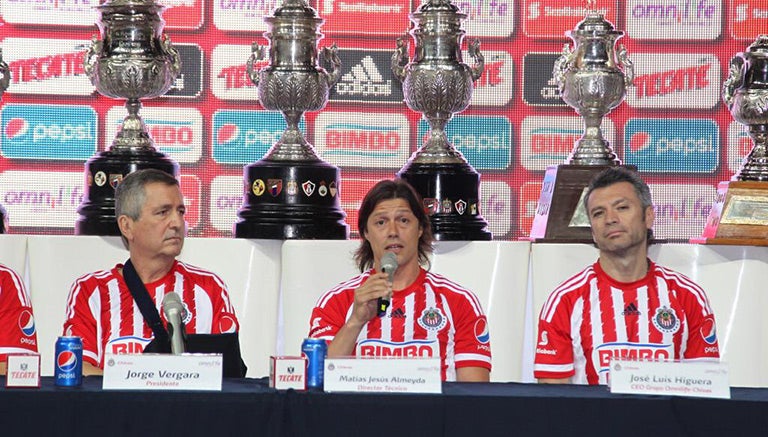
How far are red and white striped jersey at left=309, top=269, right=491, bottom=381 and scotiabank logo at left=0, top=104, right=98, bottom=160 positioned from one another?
7.05ft

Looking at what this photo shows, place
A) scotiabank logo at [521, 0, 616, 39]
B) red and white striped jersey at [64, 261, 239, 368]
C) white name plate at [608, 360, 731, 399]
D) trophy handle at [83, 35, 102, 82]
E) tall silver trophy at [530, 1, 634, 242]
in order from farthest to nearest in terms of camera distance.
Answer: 1. scotiabank logo at [521, 0, 616, 39]
2. trophy handle at [83, 35, 102, 82]
3. tall silver trophy at [530, 1, 634, 242]
4. red and white striped jersey at [64, 261, 239, 368]
5. white name plate at [608, 360, 731, 399]

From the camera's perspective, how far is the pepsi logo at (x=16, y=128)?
5027 millimetres

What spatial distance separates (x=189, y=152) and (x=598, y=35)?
185cm

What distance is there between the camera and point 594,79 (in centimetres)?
426

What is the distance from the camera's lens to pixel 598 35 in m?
4.30

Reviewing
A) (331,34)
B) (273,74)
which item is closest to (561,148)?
(331,34)

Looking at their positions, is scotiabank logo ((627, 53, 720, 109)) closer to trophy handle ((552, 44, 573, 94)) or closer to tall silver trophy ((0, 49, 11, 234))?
trophy handle ((552, 44, 573, 94))

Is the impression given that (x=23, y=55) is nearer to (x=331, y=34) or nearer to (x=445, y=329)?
(x=331, y=34)

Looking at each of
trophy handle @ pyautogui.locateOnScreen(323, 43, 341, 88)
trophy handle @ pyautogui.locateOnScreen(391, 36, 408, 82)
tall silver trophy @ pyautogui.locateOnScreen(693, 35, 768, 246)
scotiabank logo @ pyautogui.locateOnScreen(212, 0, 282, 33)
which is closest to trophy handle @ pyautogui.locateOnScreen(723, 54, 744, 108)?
tall silver trophy @ pyautogui.locateOnScreen(693, 35, 768, 246)

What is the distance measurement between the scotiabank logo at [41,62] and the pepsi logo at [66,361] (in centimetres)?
290

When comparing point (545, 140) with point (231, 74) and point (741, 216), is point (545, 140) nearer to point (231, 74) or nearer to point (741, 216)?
point (741, 216)

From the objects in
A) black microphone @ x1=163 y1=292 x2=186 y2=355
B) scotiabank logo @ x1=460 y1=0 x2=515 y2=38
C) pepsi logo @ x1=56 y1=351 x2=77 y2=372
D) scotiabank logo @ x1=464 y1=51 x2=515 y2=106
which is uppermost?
scotiabank logo @ x1=460 y1=0 x2=515 y2=38

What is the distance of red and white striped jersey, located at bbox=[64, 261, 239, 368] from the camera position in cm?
330

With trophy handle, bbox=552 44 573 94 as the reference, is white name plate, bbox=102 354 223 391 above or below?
below
